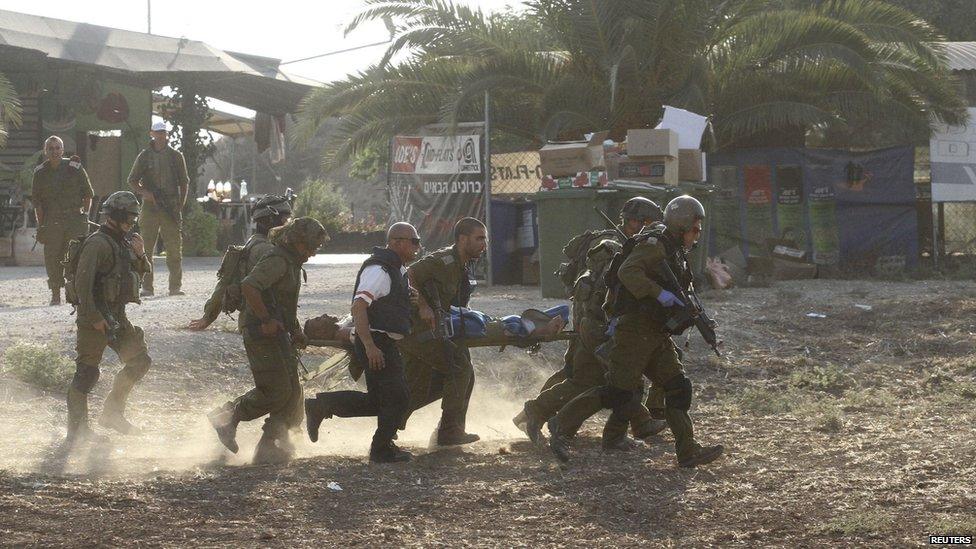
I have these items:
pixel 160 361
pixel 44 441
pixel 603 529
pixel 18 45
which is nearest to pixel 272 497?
pixel 603 529

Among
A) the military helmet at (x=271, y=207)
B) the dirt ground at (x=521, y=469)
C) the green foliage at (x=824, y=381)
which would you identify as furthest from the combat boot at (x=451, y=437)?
the green foliage at (x=824, y=381)

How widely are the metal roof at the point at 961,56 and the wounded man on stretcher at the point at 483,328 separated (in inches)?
578

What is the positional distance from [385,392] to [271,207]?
4.46 feet

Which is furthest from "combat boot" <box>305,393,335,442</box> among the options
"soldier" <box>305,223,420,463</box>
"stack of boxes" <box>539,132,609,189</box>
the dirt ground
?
"stack of boxes" <box>539,132,609,189</box>

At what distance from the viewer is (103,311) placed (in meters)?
7.76

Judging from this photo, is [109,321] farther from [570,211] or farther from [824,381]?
[570,211]

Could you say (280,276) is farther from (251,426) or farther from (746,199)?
(746,199)

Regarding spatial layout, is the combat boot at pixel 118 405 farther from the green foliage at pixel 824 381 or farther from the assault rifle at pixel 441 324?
the green foliage at pixel 824 381

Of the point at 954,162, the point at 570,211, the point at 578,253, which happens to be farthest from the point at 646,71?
the point at 578,253

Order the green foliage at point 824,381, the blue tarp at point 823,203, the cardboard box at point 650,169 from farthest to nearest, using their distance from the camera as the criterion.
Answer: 1. the blue tarp at point 823,203
2. the cardboard box at point 650,169
3. the green foliage at point 824,381

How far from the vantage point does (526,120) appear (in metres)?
18.8

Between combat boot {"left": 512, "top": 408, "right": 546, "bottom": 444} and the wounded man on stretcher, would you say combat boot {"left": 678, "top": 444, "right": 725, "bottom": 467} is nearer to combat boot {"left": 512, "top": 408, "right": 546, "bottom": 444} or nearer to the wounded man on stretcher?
combat boot {"left": 512, "top": 408, "right": 546, "bottom": 444}

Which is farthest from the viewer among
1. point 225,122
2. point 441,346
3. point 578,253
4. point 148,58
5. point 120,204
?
point 225,122

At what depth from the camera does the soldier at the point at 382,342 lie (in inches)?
273
